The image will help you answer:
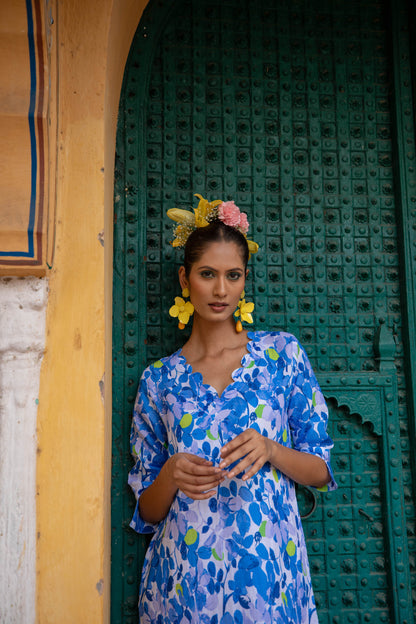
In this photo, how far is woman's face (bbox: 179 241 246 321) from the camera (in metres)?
1.59

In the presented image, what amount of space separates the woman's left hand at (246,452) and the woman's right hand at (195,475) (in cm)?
4

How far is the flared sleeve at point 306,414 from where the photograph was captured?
5.26 feet

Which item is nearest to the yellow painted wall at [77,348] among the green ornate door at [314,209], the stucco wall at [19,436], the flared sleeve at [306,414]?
the stucco wall at [19,436]

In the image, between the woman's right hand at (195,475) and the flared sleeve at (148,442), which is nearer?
the woman's right hand at (195,475)

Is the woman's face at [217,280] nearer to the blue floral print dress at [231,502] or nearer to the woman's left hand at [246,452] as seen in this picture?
the blue floral print dress at [231,502]

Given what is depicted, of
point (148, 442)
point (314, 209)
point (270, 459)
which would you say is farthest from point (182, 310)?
point (314, 209)

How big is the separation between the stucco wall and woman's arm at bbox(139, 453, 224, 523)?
359 millimetres

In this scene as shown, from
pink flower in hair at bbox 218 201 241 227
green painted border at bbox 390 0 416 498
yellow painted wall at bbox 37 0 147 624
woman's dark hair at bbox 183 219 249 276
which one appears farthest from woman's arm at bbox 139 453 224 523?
green painted border at bbox 390 0 416 498

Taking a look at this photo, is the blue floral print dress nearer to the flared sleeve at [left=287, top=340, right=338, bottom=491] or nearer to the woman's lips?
the flared sleeve at [left=287, top=340, right=338, bottom=491]

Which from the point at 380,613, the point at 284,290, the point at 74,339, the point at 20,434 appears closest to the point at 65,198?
the point at 74,339

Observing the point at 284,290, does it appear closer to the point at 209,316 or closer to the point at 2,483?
the point at 209,316

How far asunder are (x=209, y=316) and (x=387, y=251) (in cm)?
86

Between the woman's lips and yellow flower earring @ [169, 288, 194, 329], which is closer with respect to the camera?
the woman's lips

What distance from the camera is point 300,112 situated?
6.84ft
